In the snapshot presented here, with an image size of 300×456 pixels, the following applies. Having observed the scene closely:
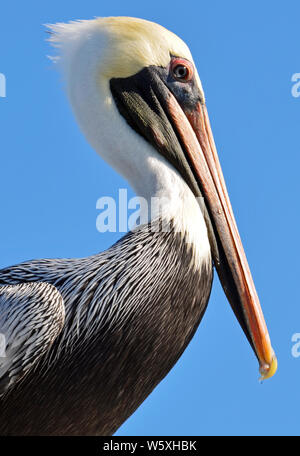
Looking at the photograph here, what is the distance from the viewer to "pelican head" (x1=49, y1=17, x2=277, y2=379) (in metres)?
6.73

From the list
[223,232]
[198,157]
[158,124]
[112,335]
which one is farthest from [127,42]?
[112,335]

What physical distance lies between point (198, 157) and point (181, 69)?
614 mm

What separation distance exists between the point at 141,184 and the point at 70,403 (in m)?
1.53

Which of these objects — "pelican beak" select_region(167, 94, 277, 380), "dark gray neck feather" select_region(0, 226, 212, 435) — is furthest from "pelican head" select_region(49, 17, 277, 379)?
"dark gray neck feather" select_region(0, 226, 212, 435)

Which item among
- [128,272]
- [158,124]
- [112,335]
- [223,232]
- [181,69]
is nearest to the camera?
[112,335]

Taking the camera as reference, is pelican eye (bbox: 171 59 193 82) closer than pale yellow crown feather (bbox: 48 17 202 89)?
No

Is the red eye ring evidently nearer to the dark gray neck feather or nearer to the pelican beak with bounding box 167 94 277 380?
the pelican beak with bounding box 167 94 277 380

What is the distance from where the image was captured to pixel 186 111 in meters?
7.23

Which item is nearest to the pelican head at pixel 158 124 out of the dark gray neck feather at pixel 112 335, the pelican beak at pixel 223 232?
the pelican beak at pixel 223 232

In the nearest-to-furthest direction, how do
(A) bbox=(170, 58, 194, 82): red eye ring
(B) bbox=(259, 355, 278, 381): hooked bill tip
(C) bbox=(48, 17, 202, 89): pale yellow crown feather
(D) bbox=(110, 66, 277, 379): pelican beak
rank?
(B) bbox=(259, 355, 278, 381): hooked bill tip
(D) bbox=(110, 66, 277, 379): pelican beak
(C) bbox=(48, 17, 202, 89): pale yellow crown feather
(A) bbox=(170, 58, 194, 82): red eye ring

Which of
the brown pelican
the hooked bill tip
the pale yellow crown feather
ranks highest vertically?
the pale yellow crown feather

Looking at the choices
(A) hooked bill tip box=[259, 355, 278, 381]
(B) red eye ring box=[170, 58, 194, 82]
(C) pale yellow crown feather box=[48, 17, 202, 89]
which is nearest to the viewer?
(A) hooked bill tip box=[259, 355, 278, 381]

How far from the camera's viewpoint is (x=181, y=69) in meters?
7.19

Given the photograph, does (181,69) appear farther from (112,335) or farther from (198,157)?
(112,335)
